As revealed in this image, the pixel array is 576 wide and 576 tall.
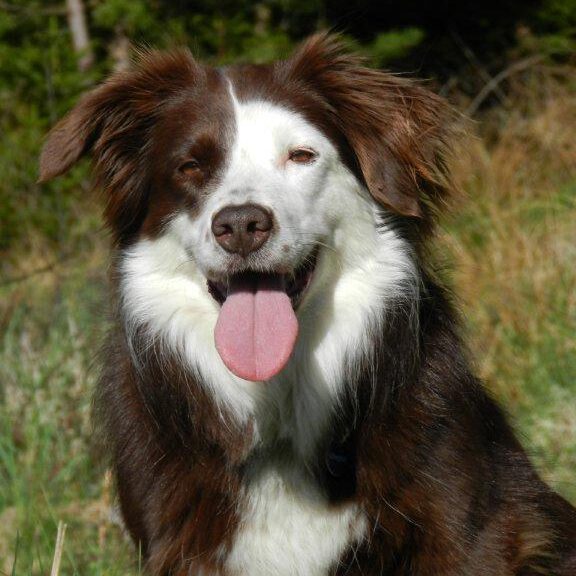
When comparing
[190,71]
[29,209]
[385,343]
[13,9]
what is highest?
[190,71]

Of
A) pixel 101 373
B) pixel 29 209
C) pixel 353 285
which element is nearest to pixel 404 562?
pixel 353 285

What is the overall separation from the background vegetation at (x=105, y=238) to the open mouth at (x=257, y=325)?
0.91 m

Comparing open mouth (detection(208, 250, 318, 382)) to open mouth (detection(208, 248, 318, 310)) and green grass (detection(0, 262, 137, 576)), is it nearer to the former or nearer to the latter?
open mouth (detection(208, 248, 318, 310))

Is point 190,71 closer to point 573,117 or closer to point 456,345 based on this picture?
point 456,345

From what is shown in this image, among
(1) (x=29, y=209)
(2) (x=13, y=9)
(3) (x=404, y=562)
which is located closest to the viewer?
(3) (x=404, y=562)

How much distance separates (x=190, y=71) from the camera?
3818 mm

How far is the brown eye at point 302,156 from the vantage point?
354 centimetres

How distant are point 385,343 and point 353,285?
9.2 inches

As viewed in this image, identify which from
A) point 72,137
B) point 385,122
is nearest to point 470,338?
point 385,122

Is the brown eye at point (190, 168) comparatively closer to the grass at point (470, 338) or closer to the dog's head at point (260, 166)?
the dog's head at point (260, 166)

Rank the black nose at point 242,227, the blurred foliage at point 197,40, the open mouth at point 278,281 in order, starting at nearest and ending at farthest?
the black nose at point 242,227 → the open mouth at point 278,281 → the blurred foliage at point 197,40

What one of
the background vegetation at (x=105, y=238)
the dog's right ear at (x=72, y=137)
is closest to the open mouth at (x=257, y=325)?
the dog's right ear at (x=72, y=137)

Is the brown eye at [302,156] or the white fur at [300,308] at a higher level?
the brown eye at [302,156]

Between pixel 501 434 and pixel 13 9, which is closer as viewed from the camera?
pixel 501 434
